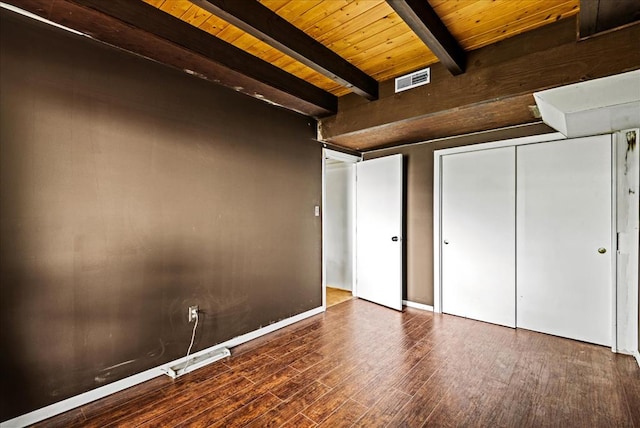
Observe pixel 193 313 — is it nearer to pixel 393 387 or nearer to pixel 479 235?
pixel 393 387

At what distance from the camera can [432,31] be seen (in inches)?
74.8

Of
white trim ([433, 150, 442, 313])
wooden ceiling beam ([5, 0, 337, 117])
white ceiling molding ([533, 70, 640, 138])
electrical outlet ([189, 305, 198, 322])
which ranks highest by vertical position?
wooden ceiling beam ([5, 0, 337, 117])

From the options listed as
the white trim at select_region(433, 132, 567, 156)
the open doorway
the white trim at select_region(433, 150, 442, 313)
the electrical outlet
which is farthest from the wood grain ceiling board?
the open doorway

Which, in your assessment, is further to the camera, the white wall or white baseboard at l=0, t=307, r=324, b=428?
the white wall

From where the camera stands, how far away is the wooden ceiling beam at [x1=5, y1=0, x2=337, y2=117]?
169cm

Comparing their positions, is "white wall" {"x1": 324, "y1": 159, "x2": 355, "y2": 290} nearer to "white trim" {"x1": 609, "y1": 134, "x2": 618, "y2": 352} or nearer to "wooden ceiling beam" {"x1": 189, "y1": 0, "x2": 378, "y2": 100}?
"wooden ceiling beam" {"x1": 189, "y1": 0, "x2": 378, "y2": 100}

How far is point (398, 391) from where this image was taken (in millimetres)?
2137

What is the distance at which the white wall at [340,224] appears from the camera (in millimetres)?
5023

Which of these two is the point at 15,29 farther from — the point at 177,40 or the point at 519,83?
the point at 519,83

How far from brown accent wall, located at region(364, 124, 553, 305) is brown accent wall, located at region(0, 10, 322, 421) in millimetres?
2047

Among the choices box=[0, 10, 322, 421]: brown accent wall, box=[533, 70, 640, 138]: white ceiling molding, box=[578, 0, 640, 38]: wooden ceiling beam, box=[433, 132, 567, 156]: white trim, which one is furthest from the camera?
box=[433, 132, 567, 156]: white trim

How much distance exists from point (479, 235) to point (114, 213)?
367 centimetres

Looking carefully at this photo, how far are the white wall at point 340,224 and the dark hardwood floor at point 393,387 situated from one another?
2006mm

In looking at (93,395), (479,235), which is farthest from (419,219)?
(93,395)
